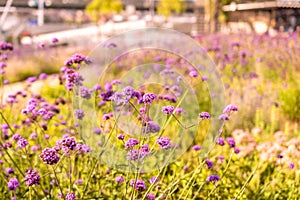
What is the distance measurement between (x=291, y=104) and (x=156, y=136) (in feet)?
11.8

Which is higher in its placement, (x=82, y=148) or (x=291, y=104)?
(x=82, y=148)

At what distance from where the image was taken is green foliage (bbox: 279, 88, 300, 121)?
654 centimetres

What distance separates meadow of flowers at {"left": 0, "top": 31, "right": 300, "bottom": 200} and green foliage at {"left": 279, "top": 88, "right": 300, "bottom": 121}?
1cm

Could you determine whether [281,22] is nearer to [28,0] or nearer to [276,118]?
[276,118]

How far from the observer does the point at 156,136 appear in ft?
11.5

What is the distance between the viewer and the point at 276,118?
6.16m

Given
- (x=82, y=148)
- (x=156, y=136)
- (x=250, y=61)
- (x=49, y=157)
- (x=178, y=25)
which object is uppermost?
(x=49, y=157)

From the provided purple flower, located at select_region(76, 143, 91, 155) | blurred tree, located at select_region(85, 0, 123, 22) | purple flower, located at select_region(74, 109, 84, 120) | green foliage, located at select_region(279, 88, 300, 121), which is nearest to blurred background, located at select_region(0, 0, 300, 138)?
green foliage, located at select_region(279, 88, 300, 121)

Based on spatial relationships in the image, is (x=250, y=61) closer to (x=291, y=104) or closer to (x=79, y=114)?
(x=291, y=104)

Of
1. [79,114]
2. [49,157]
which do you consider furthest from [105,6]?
[49,157]

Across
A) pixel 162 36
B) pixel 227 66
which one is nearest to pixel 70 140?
pixel 227 66

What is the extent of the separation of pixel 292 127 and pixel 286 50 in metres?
3.08

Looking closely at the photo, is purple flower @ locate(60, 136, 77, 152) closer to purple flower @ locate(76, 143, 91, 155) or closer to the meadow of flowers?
the meadow of flowers

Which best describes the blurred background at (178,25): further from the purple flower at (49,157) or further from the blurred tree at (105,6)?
the purple flower at (49,157)
